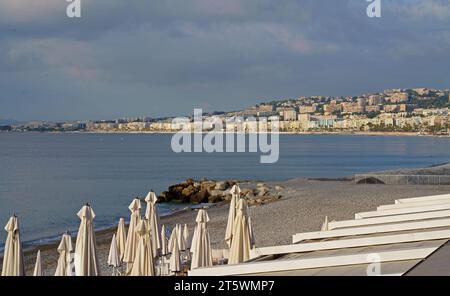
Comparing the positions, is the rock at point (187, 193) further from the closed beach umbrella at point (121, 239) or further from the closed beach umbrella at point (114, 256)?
the closed beach umbrella at point (114, 256)

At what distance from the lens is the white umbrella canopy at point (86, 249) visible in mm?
11602

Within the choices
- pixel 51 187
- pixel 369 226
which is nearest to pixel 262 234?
pixel 369 226

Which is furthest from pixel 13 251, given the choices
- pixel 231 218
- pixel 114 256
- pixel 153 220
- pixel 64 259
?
pixel 231 218

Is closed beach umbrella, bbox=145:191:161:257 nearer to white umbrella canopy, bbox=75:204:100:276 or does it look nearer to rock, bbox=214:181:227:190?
white umbrella canopy, bbox=75:204:100:276

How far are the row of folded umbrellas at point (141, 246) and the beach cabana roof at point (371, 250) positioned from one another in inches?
72.4

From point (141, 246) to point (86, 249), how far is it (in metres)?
1.00

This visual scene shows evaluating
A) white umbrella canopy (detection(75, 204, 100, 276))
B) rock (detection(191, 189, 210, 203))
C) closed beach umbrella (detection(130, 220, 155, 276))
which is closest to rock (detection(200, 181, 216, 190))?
rock (detection(191, 189, 210, 203))

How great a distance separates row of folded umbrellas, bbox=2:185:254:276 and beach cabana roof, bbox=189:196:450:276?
6.03 ft

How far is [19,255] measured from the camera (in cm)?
1169

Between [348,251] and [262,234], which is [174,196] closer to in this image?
[262,234]

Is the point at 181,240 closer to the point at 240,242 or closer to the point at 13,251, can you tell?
the point at 240,242

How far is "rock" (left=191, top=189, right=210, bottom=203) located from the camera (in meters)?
50.0

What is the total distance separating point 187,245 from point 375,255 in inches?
386

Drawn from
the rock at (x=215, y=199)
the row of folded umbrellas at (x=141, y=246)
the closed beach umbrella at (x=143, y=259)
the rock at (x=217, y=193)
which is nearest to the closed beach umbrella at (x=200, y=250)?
the row of folded umbrellas at (x=141, y=246)
